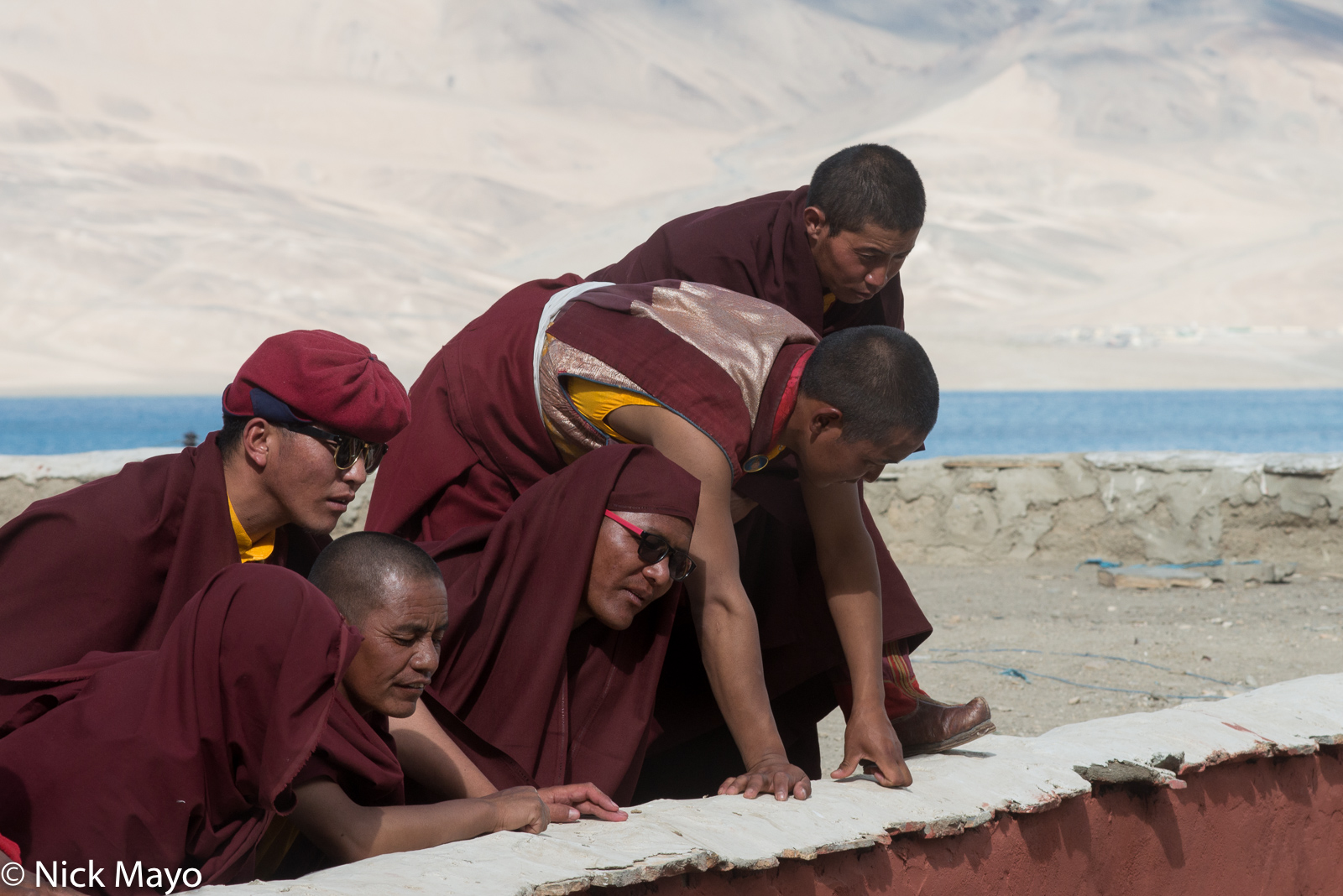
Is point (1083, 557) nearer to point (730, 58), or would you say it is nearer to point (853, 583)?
point (853, 583)

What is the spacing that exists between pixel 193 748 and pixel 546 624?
0.86 meters

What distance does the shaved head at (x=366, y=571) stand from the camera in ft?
7.09

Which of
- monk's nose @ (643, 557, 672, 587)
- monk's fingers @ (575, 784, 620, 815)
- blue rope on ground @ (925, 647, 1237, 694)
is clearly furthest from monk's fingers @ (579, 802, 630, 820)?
blue rope on ground @ (925, 647, 1237, 694)

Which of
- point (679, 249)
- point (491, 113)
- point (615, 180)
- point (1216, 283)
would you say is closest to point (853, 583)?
point (679, 249)

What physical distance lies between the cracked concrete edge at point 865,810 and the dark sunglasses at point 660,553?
1.41ft

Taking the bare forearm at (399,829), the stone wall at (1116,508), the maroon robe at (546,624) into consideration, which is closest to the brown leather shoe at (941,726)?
the maroon robe at (546,624)

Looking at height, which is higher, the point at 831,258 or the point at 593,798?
the point at 831,258

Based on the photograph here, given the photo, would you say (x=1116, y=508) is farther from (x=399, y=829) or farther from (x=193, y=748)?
(x=193, y=748)

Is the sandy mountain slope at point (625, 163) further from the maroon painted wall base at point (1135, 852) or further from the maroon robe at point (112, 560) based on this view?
the maroon robe at point (112, 560)

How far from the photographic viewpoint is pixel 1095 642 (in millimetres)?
6078

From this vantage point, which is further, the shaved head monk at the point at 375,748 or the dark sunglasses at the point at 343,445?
the dark sunglasses at the point at 343,445

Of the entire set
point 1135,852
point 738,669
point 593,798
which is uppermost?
point 738,669

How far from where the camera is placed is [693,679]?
9.65 feet

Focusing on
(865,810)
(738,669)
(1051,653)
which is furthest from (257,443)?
(1051,653)
